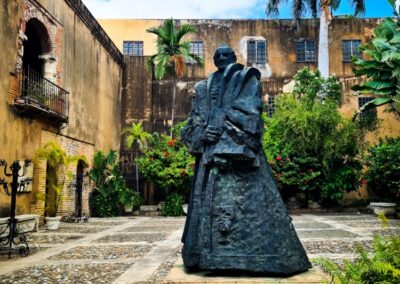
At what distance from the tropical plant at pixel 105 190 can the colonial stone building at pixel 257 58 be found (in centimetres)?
524

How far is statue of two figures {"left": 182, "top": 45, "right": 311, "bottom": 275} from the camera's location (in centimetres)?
359

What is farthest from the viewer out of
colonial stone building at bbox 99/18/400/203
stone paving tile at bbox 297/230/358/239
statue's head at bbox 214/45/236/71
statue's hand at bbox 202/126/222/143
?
colonial stone building at bbox 99/18/400/203

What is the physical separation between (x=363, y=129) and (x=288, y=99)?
3625 millimetres

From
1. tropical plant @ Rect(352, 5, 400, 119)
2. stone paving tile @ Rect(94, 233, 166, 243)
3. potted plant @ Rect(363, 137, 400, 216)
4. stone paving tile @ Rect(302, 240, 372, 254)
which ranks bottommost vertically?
stone paving tile @ Rect(94, 233, 166, 243)

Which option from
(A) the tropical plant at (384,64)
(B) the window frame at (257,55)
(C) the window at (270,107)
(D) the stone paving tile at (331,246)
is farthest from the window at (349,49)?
(D) the stone paving tile at (331,246)

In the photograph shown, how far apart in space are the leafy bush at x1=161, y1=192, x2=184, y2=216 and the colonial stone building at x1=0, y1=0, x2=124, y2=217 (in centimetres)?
353

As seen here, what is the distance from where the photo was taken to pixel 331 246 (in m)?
8.28

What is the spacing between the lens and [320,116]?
17141 mm

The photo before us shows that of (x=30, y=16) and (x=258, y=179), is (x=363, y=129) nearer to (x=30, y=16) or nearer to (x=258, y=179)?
(x=30, y=16)

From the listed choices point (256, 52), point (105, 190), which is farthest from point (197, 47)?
point (105, 190)

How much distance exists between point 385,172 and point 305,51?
10884 mm

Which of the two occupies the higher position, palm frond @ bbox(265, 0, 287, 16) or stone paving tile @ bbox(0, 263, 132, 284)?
palm frond @ bbox(265, 0, 287, 16)

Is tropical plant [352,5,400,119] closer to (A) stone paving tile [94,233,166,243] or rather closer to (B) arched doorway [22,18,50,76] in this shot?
(A) stone paving tile [94,233,166,243]

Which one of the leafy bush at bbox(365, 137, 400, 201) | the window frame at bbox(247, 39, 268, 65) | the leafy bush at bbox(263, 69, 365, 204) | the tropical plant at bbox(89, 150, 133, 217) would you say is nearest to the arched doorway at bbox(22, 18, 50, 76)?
the tropical plant at bbox(89, 150, 133, 217)
